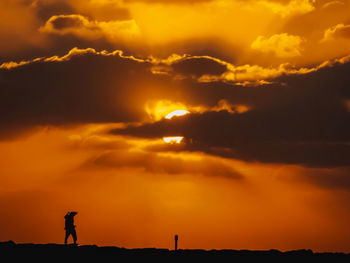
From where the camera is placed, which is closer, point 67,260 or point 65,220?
point 67,260

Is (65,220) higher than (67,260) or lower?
higher

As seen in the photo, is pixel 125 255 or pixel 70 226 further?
pixel 70 226

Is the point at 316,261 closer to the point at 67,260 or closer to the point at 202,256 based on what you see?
the point at 202,256

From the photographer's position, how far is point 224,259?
4384 cm

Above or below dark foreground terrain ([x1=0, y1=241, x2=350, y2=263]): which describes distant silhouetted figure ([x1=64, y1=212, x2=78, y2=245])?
above

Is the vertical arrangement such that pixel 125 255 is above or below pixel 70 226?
below

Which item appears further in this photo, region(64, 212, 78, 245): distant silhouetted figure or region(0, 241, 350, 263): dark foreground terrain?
region(64, 212, 78, 245): distant silhouetted figure

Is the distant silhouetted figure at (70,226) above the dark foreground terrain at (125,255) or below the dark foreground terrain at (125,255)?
above

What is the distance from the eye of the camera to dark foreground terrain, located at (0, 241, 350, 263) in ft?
141

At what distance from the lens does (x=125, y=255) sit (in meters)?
43.7

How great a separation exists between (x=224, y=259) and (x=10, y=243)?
41.7 ft

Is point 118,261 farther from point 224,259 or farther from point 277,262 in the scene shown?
point 277,262

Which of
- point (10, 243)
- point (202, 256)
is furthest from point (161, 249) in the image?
point (10, 243)

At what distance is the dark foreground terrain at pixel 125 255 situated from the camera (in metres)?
43.1
